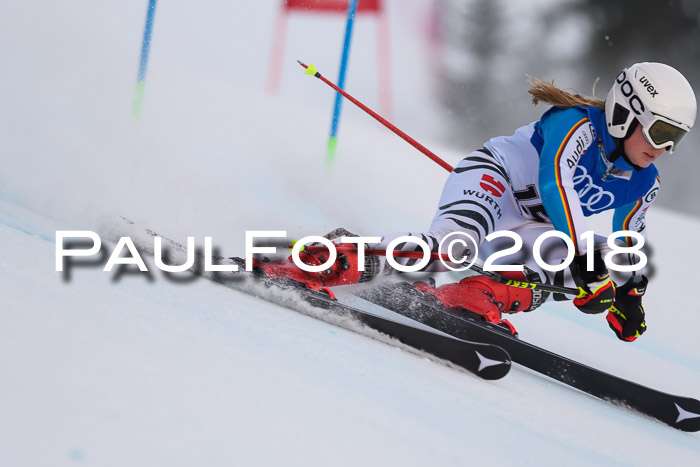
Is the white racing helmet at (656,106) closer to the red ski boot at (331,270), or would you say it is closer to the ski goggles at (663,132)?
the ski goggles at (663,132)

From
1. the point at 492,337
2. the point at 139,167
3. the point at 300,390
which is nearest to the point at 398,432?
the point at 300,390

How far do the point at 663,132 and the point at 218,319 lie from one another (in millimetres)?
1232

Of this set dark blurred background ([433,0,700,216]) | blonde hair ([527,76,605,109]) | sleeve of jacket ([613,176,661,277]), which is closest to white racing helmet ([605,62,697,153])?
blonde hair ([527,76,605,109])

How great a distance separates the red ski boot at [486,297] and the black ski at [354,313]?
0.30 meters

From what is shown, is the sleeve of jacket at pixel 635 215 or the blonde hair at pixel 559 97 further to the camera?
the sleeve of jacket at pixel 635 215

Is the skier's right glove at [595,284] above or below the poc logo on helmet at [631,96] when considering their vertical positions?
below

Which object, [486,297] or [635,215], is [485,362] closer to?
[486,297]

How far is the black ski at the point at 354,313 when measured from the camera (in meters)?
1.59

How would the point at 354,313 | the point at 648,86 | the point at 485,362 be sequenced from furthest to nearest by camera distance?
the point at 648,86 → the point at 354,313 → the point at 485,362

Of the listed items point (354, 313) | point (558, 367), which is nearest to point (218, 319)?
point (354, 313)

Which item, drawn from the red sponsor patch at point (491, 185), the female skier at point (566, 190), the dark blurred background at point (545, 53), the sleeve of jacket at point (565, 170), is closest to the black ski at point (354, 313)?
the female skier at point (566, 190)

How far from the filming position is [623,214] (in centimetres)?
221

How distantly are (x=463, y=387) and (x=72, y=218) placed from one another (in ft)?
4.17

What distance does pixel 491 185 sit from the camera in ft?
6.86
